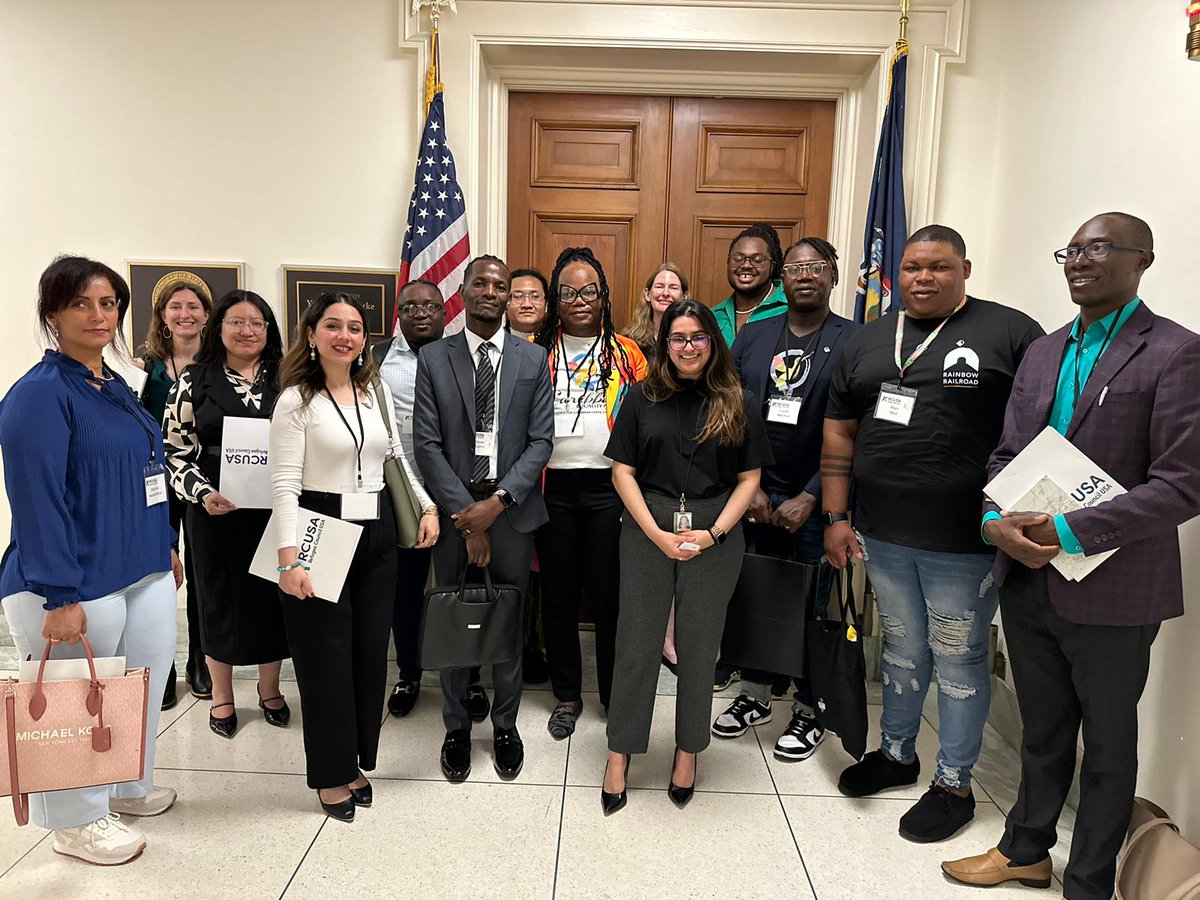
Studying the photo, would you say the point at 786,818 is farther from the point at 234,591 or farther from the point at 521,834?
the point at 234,591

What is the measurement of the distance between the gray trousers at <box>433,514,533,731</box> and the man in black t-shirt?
119 centimetres

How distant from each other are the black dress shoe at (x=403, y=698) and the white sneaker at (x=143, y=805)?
34.4 inches

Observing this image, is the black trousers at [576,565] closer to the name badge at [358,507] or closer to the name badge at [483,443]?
the name badge at [483,443]

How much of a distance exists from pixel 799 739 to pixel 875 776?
0.33 metres

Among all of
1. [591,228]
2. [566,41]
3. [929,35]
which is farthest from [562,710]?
[929,35]

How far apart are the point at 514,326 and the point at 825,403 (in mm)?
1313

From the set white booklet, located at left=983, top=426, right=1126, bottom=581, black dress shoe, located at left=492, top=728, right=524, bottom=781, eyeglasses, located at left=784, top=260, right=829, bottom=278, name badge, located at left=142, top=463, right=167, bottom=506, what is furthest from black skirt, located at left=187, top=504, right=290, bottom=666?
white booklet, located at left=983, top=426, right=1126, bottom=581

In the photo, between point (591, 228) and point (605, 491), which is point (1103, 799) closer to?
point (605, 491)

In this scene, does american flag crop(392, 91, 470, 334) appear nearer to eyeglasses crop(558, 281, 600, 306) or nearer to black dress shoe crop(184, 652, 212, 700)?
eyeglasses crop(558, 281, 600, 306)

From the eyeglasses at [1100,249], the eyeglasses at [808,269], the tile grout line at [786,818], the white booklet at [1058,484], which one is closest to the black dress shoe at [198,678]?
the tile grout line at [786,818]

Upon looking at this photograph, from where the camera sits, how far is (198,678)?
3.32 metres

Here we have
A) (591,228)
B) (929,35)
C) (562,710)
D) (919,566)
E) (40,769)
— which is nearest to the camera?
(40,769)

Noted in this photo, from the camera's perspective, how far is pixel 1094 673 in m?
1.93

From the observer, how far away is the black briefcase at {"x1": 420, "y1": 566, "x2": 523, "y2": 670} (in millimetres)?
2541
